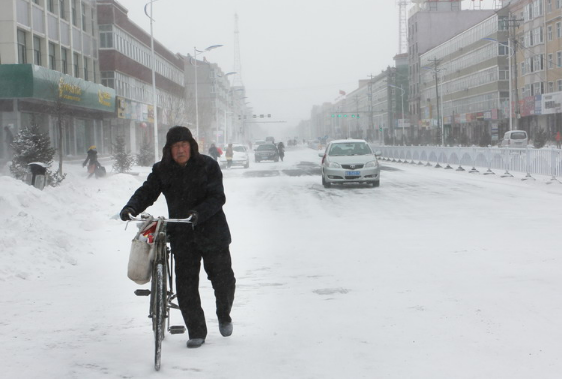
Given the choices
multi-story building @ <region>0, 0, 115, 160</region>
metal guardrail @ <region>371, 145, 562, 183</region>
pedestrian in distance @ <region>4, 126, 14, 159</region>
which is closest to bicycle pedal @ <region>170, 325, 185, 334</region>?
metal guardrail @ <region>371, 145, 562, 183</region>

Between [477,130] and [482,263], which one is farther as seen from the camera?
[477,130]

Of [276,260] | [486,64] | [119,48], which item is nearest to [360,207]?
[276,260]

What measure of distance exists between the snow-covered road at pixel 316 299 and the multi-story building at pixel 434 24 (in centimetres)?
10684

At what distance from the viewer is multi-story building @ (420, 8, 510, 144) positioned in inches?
3115

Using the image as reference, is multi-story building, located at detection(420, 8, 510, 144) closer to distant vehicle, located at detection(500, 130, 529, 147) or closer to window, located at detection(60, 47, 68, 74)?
distant vehicle, located at detection(500, 130, 529, 147)

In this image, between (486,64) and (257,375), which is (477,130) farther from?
(257,375)

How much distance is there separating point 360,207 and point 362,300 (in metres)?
10.1

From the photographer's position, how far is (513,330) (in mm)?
5688

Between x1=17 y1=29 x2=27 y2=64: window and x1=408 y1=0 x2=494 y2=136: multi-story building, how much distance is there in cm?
8778

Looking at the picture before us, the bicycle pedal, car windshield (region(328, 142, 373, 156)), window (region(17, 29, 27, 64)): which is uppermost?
window (region(17, 29, 27, 64))

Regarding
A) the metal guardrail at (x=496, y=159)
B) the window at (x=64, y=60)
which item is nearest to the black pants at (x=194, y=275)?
the metal guardrail at (x=496, y=159)

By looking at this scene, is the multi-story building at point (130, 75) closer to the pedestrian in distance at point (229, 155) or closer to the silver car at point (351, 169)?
the pedestrian in distance at point (229, 155)

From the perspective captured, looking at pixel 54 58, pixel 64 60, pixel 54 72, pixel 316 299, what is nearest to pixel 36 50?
pixel 54 72

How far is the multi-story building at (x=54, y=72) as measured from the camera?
108 feet
